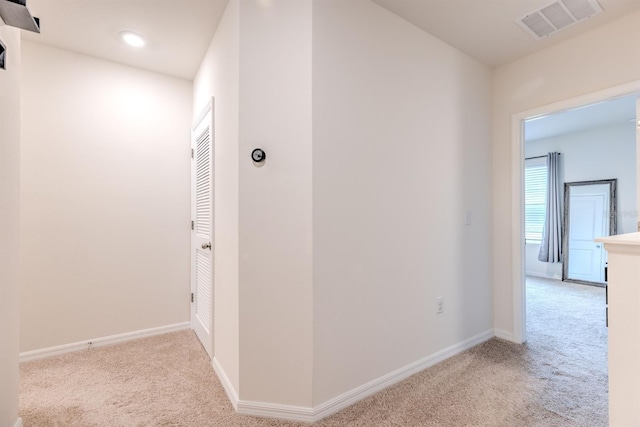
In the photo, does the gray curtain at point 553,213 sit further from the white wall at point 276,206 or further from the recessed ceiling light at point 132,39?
the recessed ceiling light at point 132,39

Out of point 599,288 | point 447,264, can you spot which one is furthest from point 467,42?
point 599,288

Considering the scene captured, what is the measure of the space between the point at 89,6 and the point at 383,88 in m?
2.08

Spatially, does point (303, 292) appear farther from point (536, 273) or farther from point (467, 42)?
point (536, 273)

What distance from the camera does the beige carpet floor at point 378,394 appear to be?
170 centimetres

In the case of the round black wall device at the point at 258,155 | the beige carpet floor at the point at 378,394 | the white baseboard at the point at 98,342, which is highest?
the round black wall device at the point at 258,155

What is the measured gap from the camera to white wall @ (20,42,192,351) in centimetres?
243

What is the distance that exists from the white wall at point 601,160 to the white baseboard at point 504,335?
3677 mm

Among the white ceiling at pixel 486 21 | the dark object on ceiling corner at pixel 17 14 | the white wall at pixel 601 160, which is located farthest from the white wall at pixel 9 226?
the white wall at pixel 601 160

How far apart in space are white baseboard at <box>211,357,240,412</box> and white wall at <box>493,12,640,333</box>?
7.93 ft

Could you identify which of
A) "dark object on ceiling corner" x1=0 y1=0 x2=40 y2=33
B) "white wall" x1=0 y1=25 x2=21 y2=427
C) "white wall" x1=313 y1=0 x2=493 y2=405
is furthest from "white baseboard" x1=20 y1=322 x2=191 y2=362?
"dark object on ceiling corner" x1=0 y1=0 x2=40 y2=33

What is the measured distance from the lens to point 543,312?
11.8ft

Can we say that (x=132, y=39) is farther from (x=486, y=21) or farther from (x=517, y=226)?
(x=517, y=226)

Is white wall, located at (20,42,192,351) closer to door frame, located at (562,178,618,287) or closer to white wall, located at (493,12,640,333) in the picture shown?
white wall, located at (493,12,640,333)

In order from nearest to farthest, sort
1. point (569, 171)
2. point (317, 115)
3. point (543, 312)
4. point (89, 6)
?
point (317, 115) → point (89, 6) → point (543, 312) → point (569, 171)
